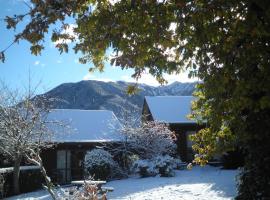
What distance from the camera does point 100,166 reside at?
2386 cm

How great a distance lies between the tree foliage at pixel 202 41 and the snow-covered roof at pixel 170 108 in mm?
21785

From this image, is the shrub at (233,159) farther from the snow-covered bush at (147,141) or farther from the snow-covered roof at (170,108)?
the snow-covered roof at (170,108)

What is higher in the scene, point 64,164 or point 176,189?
point 64,164

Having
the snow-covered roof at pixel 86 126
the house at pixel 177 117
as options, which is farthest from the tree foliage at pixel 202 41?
the house at pixel 177 117

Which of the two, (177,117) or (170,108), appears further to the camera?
(170,108)

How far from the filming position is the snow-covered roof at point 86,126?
27.8 m

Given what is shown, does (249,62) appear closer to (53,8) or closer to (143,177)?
(53,8)

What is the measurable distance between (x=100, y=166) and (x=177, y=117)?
10108mm

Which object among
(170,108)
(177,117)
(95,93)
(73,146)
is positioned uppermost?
(95,93)

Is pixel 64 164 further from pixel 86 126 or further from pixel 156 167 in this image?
pixel 156 167

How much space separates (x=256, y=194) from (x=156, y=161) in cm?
1514

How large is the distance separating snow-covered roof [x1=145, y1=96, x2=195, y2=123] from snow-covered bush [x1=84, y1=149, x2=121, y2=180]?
752 cm

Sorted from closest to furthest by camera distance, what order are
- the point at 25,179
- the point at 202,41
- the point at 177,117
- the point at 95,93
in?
1. the point at 202,41
2. the point at 25,179
3. the point at 177,117
4. the point at 95,93

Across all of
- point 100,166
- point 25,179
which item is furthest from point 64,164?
point 25,179
